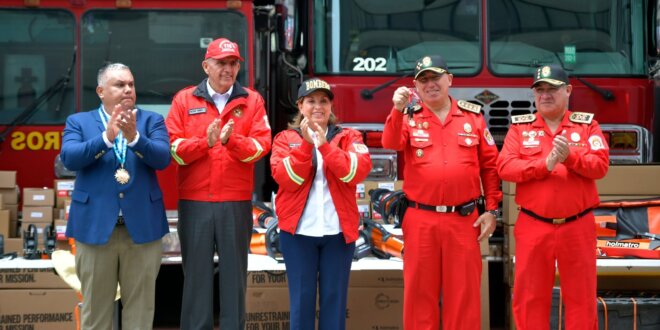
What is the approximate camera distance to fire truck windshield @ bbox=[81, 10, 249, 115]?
8.47 meters

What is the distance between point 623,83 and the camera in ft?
28.8

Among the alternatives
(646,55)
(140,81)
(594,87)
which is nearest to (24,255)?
(140,81)

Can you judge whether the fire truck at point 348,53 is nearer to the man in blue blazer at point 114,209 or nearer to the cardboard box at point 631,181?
the cardboard box at point 631,181

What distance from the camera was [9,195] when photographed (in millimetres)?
8250

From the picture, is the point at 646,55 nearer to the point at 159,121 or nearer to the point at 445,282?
the point at 445,282

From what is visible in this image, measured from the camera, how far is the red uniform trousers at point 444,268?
19.6 ft

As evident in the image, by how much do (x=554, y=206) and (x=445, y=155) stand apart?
714mm

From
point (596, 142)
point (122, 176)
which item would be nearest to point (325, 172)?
point (122, 176)

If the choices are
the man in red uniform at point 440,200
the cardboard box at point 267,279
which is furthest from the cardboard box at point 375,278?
the man in red uniform at point 440,200

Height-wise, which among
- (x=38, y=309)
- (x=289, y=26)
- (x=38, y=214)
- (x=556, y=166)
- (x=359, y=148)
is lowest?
(x=38, y=309)

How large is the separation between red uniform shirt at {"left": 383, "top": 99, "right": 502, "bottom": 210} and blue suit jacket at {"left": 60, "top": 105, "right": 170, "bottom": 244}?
4.63 feet

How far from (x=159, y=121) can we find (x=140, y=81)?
260 centimetres

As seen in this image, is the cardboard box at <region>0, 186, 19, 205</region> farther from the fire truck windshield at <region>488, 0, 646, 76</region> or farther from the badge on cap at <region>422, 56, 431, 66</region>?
the fire truck windshield at <region>488, 0, 646, 76</region>

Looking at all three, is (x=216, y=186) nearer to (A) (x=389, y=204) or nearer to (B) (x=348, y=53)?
(A) (x=389, y=204)
